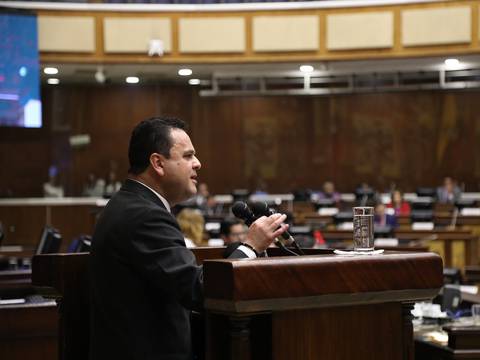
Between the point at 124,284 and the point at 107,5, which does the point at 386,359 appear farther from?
the point at 107,5

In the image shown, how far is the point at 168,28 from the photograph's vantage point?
49.9 ft

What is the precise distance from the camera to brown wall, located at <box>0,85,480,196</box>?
17.7 meters

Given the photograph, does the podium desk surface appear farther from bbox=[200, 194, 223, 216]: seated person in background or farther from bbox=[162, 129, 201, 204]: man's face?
bbox=[200, 194, 223, 216]: seated person in background

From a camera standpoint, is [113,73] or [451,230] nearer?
[451,230]

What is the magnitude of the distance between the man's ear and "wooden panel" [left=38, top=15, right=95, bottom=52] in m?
12.8

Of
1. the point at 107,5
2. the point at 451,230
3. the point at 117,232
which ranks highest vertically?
the point at 107,5

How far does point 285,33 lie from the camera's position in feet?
49.9

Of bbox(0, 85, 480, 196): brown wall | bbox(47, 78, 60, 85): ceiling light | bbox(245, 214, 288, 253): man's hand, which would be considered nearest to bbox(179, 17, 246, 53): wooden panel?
bbox(0, 85, 480, 196): brown wall

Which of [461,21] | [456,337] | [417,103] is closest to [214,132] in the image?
[417,103]

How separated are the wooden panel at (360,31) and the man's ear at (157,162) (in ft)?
41.9

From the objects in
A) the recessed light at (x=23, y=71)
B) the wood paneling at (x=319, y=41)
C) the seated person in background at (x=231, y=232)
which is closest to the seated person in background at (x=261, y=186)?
the wood paneling at (x=319, y=41)

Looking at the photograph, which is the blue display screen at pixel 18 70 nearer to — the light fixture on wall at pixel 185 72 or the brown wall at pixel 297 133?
the light fixture on wall at pixel 185 72

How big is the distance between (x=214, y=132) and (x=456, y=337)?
1465 centimetres

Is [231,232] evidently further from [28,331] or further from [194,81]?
[194,81]
